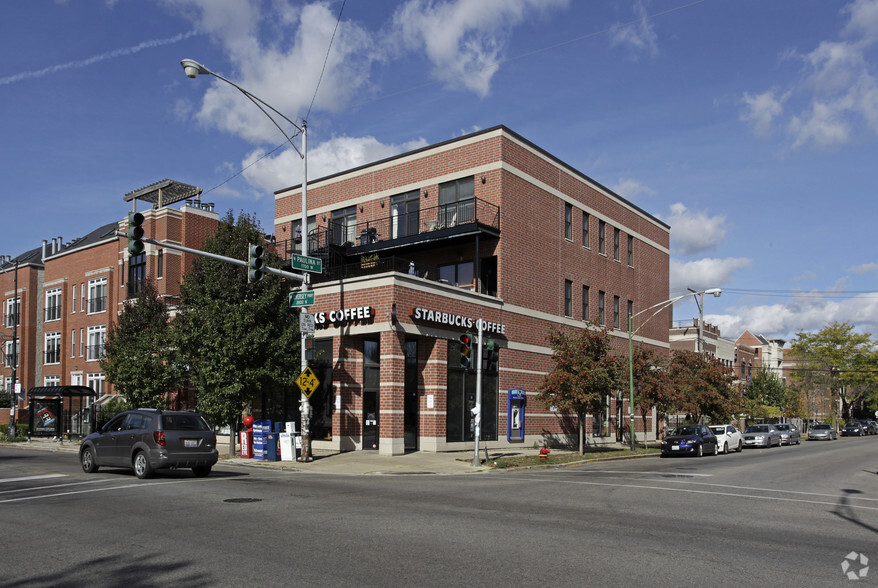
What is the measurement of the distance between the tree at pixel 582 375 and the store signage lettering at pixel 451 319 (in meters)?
2.58

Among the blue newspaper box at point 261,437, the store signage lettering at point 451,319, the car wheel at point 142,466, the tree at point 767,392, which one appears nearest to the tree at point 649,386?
the store signage lettering at point 451,319

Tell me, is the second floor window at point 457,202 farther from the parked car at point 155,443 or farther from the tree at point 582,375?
the parked car at point 155,443

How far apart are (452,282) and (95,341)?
29.6 metres

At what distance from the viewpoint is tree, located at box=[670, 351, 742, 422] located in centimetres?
3991

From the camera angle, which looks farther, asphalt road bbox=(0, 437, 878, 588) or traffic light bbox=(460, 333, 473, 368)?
traffic light bbox=(460, 333, 473, 368)

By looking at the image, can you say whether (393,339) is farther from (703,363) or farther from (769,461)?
(703,363)

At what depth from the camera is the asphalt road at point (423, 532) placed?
7.53m

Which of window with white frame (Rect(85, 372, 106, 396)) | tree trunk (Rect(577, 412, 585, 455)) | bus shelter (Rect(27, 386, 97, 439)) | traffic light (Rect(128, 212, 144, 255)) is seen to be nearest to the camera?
traffic light (Rect(128, 212, 144, 255))

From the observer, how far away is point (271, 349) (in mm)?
25516

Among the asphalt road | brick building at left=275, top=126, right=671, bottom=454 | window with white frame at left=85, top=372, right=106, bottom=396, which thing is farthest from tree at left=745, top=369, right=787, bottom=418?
the asphalt road

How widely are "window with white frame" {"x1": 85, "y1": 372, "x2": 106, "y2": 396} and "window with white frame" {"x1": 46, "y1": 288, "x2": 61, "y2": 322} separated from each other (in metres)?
6.43

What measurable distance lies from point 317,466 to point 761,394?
62.3m

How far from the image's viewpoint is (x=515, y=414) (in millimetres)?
32312

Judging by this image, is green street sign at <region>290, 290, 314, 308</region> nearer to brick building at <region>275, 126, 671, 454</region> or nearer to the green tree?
the green tree
